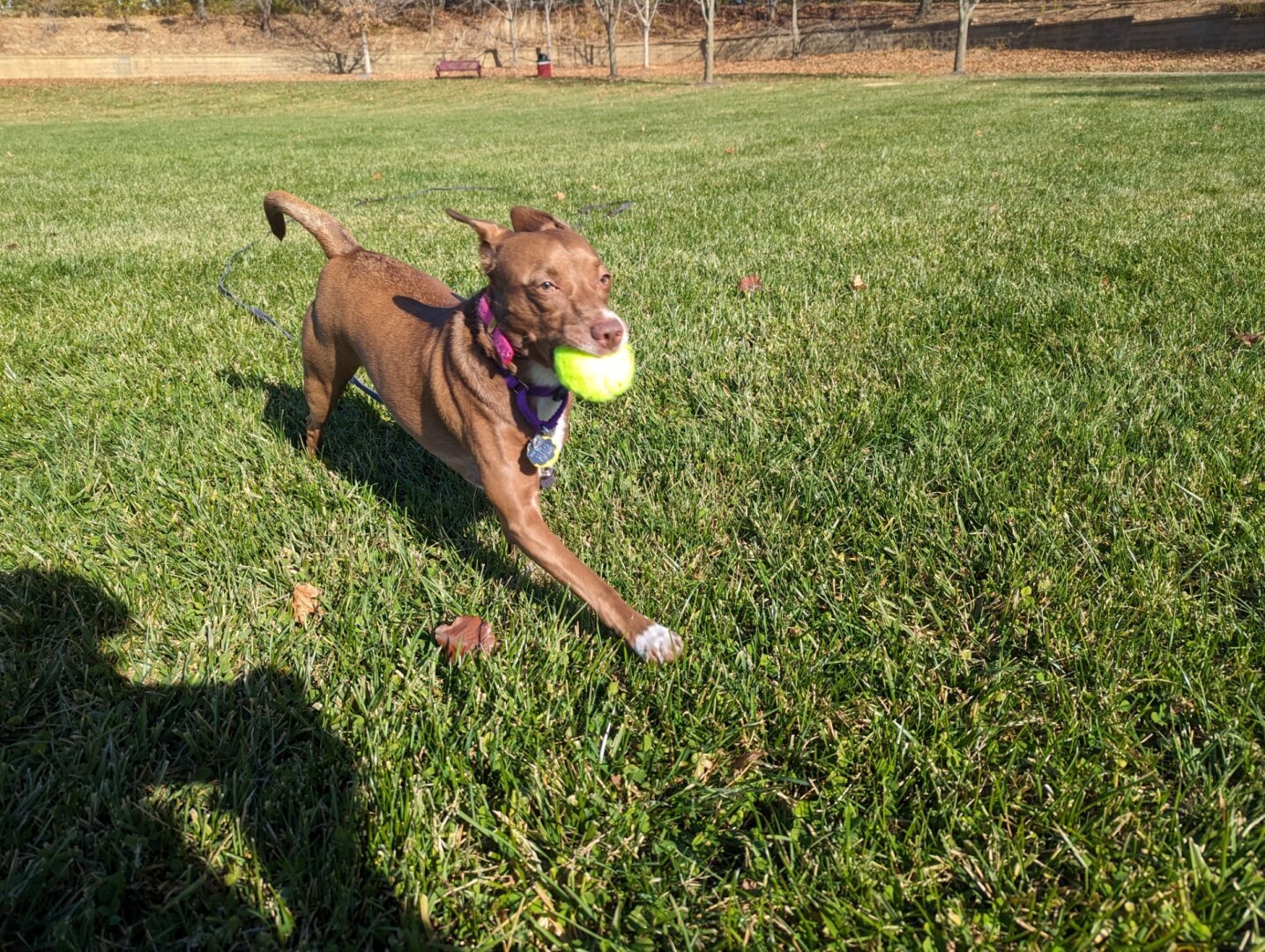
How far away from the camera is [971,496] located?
2.94 m

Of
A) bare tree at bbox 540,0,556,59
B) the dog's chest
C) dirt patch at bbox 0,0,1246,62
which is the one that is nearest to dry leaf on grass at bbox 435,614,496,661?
the dog's chest

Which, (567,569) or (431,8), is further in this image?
(431,8)

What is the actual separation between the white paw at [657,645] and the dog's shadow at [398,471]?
44 cm

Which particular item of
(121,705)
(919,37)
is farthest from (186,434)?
(919,37)

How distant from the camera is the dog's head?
249 cm

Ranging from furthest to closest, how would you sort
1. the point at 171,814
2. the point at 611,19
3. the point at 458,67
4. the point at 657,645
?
the point at 458,67, the point at 611,19, the point at 657,645, the point at 171,814

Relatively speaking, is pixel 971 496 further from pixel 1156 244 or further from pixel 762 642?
pixel 1156 244

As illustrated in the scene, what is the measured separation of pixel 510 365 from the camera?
262 centimetres

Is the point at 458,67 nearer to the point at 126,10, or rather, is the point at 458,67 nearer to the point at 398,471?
the point at 126,10

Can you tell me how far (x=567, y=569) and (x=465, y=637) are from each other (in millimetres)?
381

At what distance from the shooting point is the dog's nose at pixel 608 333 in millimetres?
2445

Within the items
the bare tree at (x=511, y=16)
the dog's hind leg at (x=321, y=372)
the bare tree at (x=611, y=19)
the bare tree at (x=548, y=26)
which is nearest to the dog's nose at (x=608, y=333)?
the dog's hind leg at (x=321, y=372)

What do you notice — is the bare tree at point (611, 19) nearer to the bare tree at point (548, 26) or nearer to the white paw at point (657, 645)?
the bare tree at point (548, 26)

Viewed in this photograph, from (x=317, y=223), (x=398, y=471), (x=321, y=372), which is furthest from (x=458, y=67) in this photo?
(x=398, y=471)
